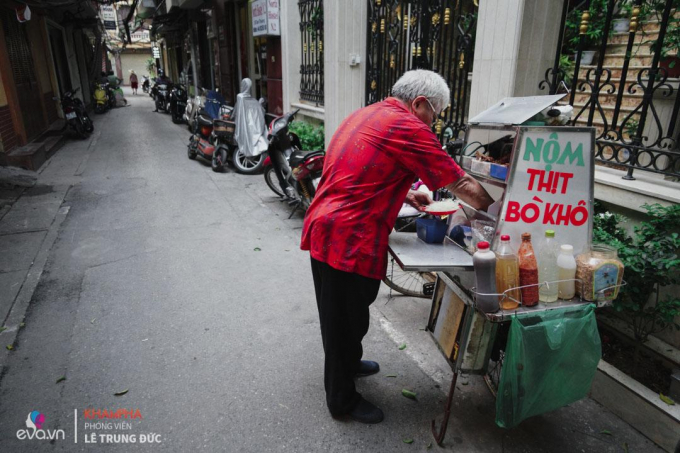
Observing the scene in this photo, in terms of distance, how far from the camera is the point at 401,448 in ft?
7.22

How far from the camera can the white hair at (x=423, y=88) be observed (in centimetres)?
201

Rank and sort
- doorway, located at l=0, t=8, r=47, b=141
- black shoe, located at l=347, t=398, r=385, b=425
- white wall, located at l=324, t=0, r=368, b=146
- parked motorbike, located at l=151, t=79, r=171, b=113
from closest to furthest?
black shoe, located at l=347, t=398, r=385, b=425
white wall, located at l=324, t=0, r=368, b=146
doorway, located at l=0, t=8, r=47, b=141
parked motorbike, located at l=151, t=79, r=171, b=113

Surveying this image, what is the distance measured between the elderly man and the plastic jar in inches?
21.4

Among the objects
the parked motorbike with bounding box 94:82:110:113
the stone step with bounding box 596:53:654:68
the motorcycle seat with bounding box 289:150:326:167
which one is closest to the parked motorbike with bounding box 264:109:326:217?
the motorcycle seat with bounding box 289:150:326:167

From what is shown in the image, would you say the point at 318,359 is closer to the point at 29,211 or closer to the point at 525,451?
the point at 525,451

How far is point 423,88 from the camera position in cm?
201

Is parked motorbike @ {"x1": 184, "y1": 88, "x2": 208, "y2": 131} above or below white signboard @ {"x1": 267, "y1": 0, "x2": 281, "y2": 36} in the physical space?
below

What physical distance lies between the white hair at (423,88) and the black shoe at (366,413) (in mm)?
1695

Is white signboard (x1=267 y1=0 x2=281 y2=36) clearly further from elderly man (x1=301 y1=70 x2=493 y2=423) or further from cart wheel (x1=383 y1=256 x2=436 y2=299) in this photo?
elderly man (x1=301 y1=70 x2=493 y2=423)

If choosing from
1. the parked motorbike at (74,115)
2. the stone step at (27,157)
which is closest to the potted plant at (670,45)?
the stone step at (27,157)

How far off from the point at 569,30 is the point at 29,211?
719cm

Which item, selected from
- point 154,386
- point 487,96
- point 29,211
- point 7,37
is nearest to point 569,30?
point 487,96

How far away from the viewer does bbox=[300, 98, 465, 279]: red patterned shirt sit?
6.18 ft

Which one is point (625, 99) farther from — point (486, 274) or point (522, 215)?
point (486, 274)
